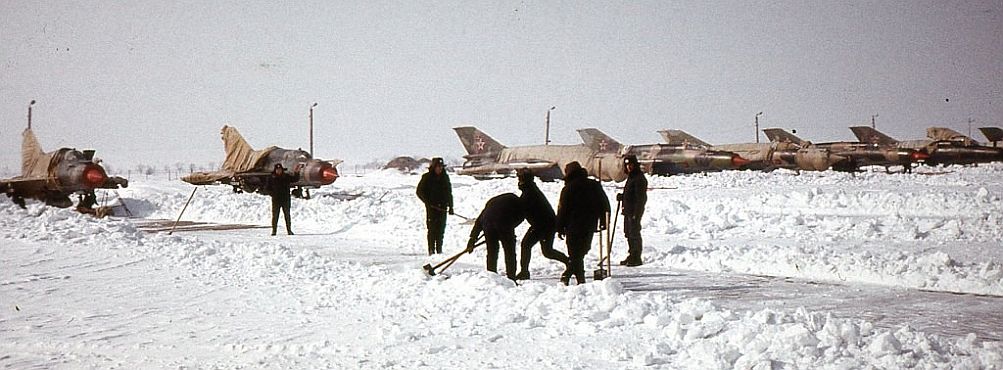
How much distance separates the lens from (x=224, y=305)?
757 centimetres

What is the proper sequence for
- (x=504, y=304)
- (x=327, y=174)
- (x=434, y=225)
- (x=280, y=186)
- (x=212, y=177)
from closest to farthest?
1. (x=504, y=304)
2. (x=434, y=225)
3. (x=280, y=186)
4. (x=327, y=174)
5. (x=212, y=177)

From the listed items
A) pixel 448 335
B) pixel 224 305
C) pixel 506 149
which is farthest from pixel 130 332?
pixel 506 149

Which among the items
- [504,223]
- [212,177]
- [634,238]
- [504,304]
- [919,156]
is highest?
[919,156]

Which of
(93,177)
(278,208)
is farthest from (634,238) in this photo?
(93,177)

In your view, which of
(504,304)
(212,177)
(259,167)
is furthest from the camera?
(212,177)

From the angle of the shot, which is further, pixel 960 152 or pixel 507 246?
pixel 960 152

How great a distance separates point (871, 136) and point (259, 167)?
37750 mm

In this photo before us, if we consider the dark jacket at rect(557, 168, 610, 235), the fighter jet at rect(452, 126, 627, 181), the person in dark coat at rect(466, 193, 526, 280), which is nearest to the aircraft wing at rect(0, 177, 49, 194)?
the fighter jet at rect(452, 126, 627, 181)

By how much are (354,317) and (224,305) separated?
155cm

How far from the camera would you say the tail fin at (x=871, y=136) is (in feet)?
153

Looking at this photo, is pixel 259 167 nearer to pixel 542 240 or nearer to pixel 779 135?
pixel 542 240

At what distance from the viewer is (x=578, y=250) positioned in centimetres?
862

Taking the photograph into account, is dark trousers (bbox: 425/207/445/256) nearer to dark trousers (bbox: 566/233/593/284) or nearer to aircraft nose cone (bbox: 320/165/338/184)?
dark trousers (bbox: 566/233/593/284)

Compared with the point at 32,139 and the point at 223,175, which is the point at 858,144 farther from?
the point at 32,139
